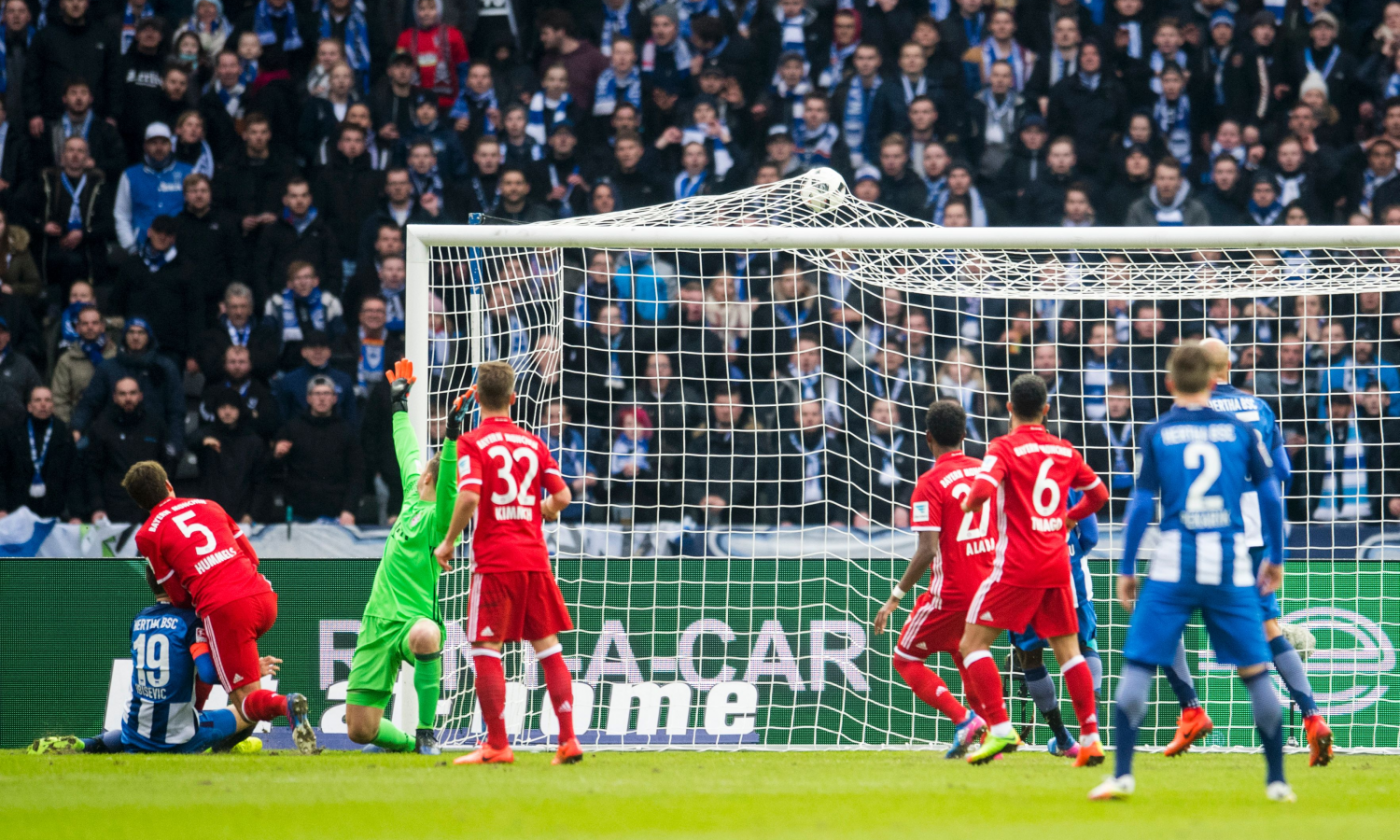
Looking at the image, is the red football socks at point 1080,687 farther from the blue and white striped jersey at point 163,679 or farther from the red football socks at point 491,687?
the blue and white striped jersey at point 163,679

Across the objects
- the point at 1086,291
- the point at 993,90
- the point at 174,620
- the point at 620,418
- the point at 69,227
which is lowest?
the point at 174,620

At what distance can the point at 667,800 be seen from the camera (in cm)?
595

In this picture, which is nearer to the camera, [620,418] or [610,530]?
[610,530]

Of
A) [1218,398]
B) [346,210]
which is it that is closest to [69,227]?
[346,210]

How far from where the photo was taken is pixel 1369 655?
955 centimetres

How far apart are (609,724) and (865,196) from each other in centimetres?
574

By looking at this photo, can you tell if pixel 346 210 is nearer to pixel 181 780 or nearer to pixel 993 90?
pixel 993 90

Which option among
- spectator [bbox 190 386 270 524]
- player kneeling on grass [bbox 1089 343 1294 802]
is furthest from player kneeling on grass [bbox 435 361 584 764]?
spectator [bbox 190 386 270 524]

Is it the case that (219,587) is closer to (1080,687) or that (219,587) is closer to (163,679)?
(163,679)

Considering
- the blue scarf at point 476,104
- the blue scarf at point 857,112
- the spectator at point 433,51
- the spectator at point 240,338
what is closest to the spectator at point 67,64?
the spectator at point 433,51

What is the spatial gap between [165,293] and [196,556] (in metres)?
5.52

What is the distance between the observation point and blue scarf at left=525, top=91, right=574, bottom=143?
14375mm

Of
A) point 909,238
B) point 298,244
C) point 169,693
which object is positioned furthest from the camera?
point 298,244

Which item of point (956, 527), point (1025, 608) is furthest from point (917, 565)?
point (1025, 608)
